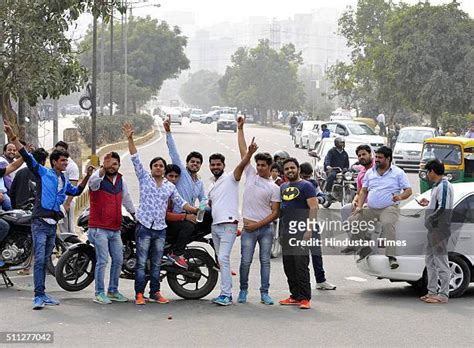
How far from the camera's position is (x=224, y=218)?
38.8ft

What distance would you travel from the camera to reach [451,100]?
5278cm

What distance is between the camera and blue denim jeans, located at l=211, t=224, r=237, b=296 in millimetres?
11750

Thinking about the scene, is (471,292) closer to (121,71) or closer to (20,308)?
(20,308)

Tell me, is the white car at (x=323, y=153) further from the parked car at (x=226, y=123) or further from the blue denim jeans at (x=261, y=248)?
the parked car at (x=226, y=123)

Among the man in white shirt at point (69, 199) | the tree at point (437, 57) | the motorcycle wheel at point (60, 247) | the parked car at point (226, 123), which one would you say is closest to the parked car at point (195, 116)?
the parked car at point (226, 123)

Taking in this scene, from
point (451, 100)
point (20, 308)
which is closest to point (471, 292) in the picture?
point (20, 308)

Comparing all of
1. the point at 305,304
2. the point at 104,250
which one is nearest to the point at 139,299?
the point at 104,250

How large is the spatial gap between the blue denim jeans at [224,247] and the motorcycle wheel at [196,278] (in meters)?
0.28

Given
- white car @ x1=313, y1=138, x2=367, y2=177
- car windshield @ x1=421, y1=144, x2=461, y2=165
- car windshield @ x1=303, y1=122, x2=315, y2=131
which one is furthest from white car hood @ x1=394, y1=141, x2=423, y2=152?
car windshield @ x1=303, y1=122, x2=315, y2=131

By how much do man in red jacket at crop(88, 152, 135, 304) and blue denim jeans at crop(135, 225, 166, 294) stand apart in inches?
8.5

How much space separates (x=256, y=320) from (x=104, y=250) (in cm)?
190

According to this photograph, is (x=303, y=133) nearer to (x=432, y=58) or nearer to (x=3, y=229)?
(x=432, y=58)

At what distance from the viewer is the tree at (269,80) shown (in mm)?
112438

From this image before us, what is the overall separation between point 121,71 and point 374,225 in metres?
73.5
